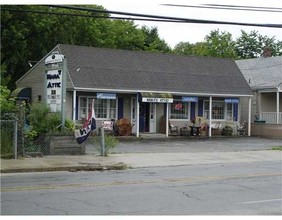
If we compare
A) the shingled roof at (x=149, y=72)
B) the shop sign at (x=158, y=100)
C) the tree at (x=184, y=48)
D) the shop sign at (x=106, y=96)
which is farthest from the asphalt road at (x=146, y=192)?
the tree at (x=184, y=48)

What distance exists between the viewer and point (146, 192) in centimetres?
1156

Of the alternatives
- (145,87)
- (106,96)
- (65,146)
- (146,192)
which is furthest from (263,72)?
(146,192)

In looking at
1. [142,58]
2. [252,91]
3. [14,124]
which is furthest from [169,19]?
[252,91]

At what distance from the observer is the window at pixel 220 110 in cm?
3591

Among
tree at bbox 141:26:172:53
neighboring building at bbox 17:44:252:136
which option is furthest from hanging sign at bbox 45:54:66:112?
tree at bbox 141:26:172:53

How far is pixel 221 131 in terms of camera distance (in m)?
35.5

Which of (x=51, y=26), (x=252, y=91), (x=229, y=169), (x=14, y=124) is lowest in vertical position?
(x=229, y=169)

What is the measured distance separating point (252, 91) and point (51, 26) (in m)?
16.4

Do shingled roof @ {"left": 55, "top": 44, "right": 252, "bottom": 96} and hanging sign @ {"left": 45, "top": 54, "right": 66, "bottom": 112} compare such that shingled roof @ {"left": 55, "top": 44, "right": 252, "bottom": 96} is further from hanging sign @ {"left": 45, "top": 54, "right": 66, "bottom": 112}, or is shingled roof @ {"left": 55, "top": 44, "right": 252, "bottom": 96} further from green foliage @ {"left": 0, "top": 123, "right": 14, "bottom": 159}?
Result: green foliage @ {"left": 0, "top": 123, "right": 14, "bottom": 159}

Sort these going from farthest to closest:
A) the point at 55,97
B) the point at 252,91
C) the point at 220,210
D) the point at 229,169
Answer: the point at 252,91, the point at 55,97, the point at 229,169, the point at 220,210

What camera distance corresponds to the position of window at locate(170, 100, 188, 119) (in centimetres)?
3441

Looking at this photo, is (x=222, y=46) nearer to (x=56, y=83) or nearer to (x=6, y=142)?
(x=56, y=83)

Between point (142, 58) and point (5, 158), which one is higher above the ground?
point (142, 58)

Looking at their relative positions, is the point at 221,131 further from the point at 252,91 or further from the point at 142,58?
the point at 142,58
